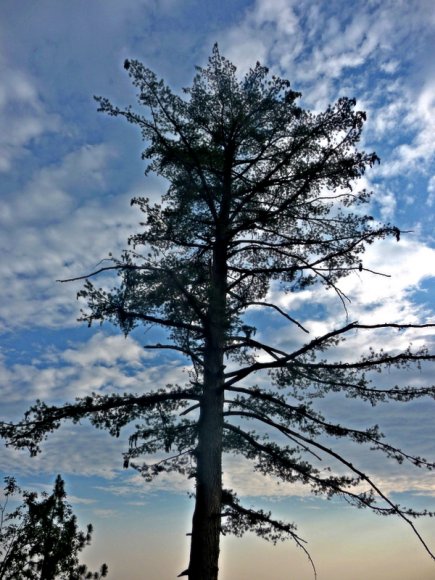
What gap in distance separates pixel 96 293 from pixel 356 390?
15.5ft

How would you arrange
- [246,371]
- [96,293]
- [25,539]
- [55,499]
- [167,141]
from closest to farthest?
1. [246,371]
2. [96,293]
3. [167,141]
4. [25,539]
5. [55,499]

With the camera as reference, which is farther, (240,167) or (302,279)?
(240,167)

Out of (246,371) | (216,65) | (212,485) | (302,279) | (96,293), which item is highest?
(216,65)

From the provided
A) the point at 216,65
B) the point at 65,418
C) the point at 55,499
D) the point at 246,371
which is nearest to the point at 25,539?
the point at 55,499

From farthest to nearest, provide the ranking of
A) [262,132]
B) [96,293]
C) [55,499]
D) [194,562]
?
[55,499], [262,132], [96,293], [194,562]

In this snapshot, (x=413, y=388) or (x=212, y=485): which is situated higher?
(x=413, y=388)

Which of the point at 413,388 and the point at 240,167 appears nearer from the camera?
the point at 413,388

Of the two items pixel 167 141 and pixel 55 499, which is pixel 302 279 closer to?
pixel 167 141

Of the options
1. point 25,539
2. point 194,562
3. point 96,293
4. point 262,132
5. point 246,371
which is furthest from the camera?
point 25,539

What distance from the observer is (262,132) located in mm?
10859

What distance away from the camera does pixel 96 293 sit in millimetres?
8883

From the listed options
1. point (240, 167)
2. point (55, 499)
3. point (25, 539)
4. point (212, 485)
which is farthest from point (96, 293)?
point (55, 499)

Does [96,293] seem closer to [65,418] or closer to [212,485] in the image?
[65,418]

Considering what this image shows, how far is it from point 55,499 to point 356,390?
46.9 feet
